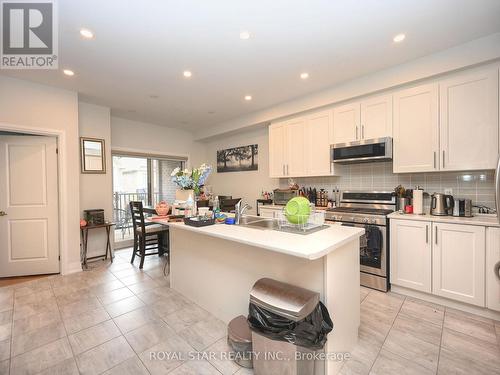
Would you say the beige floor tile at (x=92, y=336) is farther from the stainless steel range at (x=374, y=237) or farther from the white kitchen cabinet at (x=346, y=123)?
the white kitchen cabinet at (x=346, y=123)

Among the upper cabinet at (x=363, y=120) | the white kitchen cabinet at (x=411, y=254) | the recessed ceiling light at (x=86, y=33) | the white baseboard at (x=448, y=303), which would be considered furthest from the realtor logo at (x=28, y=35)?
the white baseboard at (x=448, y=303)

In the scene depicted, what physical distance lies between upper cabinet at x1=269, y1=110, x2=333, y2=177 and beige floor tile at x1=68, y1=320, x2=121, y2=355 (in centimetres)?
309

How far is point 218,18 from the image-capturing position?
1950mm

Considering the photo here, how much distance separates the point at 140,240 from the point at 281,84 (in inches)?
129

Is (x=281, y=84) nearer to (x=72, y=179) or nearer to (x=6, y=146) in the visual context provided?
(x=72, y=179)

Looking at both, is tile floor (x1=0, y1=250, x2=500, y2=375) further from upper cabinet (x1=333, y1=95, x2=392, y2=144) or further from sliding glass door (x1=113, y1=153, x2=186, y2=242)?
sliding glass door (x1=113, y1=153, x2=186, y2=242)

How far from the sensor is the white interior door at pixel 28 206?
10.3 feet

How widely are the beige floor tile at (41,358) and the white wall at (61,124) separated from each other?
188 centimetres

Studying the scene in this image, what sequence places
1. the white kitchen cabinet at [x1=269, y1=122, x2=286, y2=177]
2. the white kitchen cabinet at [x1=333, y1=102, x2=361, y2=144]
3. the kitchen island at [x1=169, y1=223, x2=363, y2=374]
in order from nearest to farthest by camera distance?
the kitchen island at [x1=169, y1=223, x2=363, y2=374] < the white kitchen cabinet at [x1=333, y1=102, x2=361, y2=144] < the white kitchen cabinet at [x1=269, y1=122, x2=286, y2=177]

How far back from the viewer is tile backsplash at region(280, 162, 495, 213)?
2545 mm

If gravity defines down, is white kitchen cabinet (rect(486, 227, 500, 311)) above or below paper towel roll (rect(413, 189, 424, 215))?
below

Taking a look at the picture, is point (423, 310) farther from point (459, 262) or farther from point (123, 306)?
point (123, 306)

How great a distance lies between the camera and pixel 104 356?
172 cm

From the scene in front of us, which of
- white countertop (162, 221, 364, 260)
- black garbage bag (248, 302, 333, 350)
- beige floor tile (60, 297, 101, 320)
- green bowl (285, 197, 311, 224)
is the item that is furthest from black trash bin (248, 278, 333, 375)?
beige floor tile (60, 297, 101, 320)
